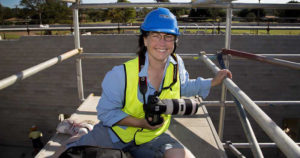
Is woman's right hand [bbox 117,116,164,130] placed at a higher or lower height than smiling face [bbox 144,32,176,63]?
lower

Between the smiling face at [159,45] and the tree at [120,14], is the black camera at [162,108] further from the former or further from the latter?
the tree at [120,14]

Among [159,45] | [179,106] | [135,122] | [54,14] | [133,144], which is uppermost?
[54,14]

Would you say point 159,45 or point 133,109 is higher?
point 159,45

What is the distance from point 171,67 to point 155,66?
0.14 meters

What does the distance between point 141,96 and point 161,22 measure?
0.54 metres

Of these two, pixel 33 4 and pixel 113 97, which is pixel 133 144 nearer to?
pixel 113 97

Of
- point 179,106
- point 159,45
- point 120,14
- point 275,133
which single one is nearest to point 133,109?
point 179,106

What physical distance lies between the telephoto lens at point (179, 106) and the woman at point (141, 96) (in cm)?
12

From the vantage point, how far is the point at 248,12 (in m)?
28.6

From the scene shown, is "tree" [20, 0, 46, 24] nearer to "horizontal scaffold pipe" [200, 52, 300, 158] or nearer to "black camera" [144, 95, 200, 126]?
"black camera" [144, 95, 200, 126]

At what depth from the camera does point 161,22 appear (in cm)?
164

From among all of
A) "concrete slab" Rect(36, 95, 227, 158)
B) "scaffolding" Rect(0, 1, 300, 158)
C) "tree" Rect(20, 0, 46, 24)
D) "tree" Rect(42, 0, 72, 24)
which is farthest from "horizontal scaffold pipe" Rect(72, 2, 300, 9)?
"tree" Rect(20, 0, 46, 24)

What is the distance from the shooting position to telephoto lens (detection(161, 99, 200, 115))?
145 centimetres

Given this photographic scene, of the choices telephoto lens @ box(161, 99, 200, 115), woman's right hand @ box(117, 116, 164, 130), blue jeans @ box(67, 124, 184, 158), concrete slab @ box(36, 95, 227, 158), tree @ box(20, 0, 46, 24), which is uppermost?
tree @ box(20, 0, 46, 24)
